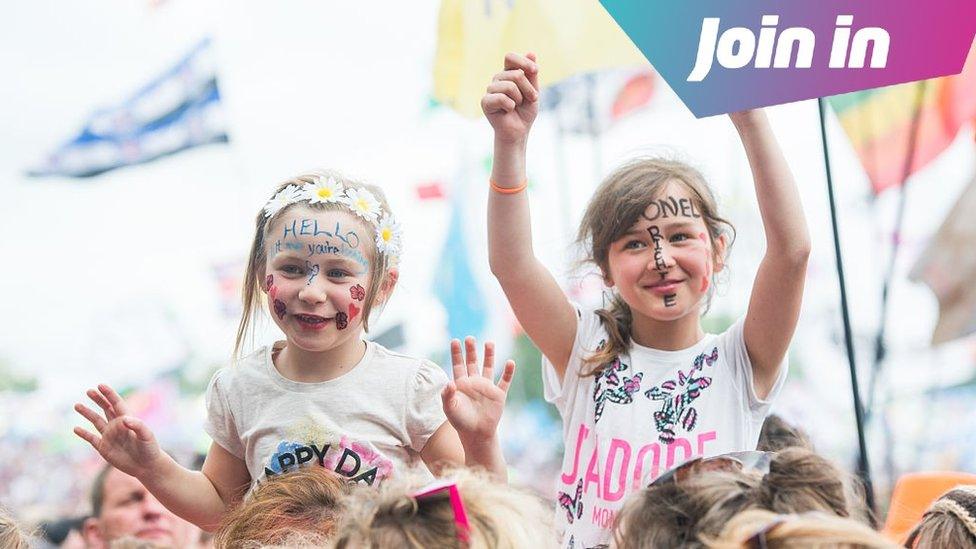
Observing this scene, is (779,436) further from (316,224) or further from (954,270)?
(954,270)

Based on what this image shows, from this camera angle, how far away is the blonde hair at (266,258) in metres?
2.21

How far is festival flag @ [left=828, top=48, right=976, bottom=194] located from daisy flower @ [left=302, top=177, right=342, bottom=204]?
3.40 meters

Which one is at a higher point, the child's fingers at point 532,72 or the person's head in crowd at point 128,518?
the child's fingers at point 532,72

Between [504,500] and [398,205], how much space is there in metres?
4.48

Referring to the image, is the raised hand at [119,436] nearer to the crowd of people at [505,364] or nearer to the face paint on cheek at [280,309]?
the crowd of people at [505,364]

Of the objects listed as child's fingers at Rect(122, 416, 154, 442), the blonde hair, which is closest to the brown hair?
the blonde hair

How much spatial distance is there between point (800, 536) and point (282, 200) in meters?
1.46

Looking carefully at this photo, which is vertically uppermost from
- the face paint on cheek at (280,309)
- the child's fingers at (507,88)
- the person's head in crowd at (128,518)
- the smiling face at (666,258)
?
the child's fingers at (507,88)

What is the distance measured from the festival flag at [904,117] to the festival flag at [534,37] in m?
1.10

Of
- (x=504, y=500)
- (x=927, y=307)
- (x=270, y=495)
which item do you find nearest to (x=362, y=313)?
(x=270, y=495)

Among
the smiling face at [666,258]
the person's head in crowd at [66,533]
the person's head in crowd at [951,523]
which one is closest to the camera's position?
the person's head in crowd at [951,523]

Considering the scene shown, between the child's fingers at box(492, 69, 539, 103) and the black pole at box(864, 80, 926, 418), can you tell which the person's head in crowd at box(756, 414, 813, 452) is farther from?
the black pole at box(864, 80, 926, 418)

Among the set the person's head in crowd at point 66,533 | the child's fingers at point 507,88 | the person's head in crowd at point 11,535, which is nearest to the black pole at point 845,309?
the child's fingers at point 507,88

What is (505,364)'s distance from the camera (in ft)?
6.91
